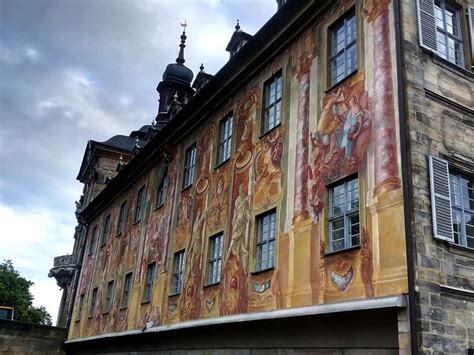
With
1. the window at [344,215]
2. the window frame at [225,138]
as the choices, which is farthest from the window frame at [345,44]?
the window frame at [225,138]

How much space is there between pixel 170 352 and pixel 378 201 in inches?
321

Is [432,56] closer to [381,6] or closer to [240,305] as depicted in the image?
[381,6]

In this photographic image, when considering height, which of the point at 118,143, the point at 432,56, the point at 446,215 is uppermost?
the point at 118,143

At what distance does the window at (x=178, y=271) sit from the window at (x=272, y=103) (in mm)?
4833

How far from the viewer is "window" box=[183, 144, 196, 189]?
51.0 feet

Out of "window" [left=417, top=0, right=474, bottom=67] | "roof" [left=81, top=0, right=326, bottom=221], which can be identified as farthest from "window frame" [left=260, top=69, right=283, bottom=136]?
"window" [left=417, top=0, right=474, bottom=67]

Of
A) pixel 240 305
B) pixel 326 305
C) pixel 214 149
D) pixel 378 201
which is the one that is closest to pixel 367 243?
pixel 378 201

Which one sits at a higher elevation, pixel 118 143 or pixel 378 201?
pixel 118 143

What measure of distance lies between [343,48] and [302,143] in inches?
78.4

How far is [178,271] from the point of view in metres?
14.7

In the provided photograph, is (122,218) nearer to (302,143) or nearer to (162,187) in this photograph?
(162,187)

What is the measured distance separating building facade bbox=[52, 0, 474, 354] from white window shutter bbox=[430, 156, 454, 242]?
0.02 m

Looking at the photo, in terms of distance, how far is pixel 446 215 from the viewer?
7.71 metres

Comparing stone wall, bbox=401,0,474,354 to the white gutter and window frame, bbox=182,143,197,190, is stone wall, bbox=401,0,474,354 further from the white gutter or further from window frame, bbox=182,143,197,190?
window frame, bbox=182,143,197,190
